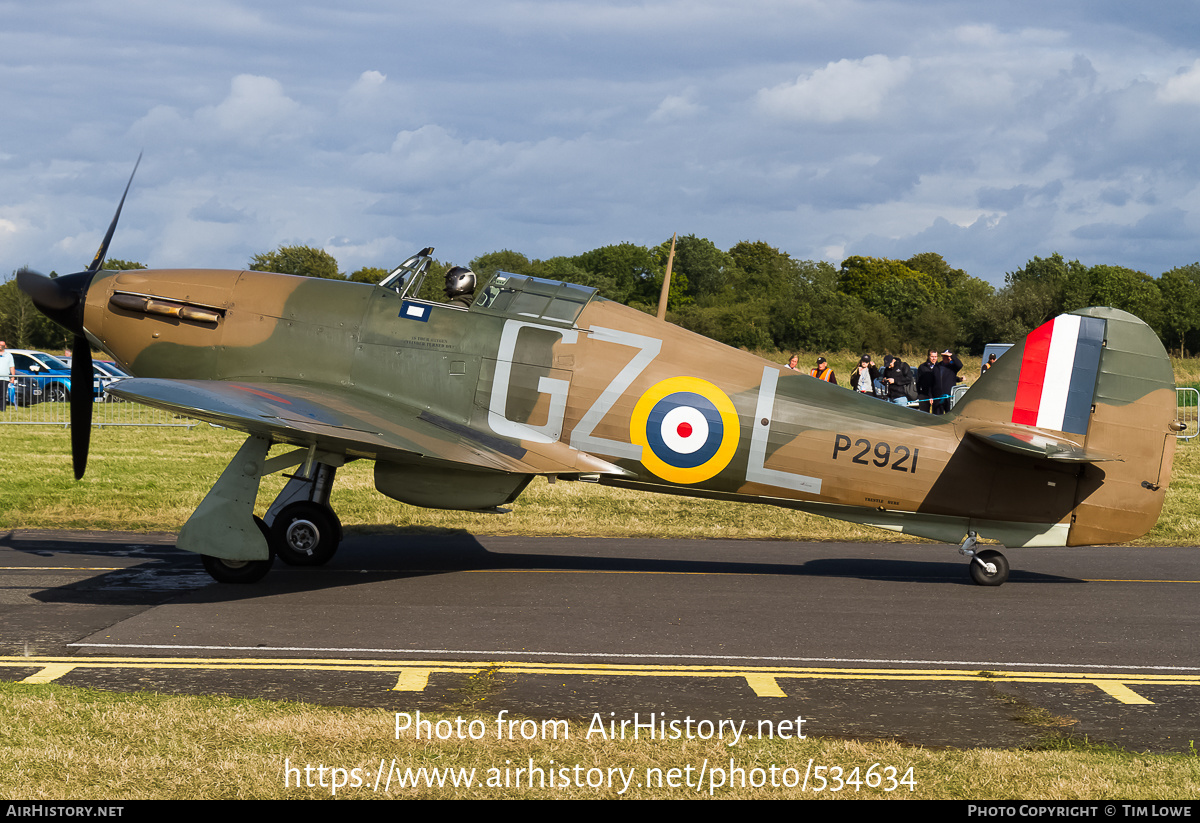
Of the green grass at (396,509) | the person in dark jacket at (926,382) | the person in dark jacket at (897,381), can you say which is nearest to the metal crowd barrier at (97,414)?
the green grass at (396,509)

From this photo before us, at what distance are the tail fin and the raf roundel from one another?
7.74ft

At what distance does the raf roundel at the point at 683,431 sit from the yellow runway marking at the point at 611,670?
2.81 meters

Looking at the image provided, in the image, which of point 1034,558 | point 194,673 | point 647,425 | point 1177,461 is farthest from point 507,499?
point 1177,461

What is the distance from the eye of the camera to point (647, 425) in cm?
956

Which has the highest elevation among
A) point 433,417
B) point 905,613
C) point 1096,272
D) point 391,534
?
point 1096,272

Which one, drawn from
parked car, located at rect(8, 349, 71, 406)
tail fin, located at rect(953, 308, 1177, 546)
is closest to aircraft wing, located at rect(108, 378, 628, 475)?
tail fin, located at rect(953, 308, 1177, 546)

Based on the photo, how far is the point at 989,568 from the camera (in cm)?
1015

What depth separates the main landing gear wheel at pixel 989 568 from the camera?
10141 millimetres

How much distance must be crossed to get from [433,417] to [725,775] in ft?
18.5

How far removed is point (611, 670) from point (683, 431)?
318cm

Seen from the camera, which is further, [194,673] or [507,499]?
[507,499]

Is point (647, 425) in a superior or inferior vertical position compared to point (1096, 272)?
inferior

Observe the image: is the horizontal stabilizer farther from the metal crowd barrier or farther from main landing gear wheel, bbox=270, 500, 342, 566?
the metal crowd barrier
